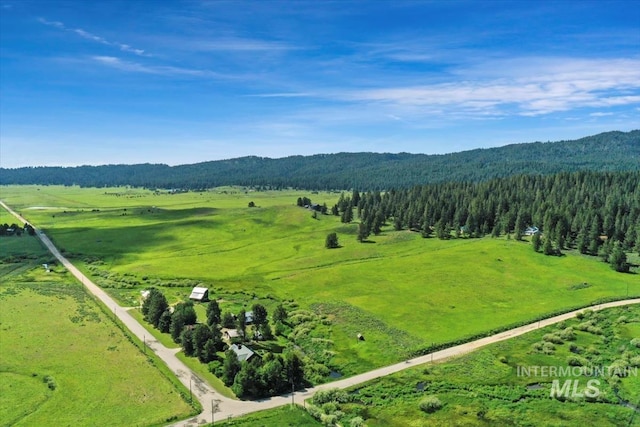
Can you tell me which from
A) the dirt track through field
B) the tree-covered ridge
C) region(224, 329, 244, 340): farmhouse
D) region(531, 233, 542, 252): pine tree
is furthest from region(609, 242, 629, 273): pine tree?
region(224, 329, 244, 340): farmhouse

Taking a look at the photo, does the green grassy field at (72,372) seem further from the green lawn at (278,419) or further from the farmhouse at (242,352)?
the farmhouse at (242,352)

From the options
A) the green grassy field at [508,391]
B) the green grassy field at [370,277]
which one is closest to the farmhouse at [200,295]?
the green grassy field at [370,277]

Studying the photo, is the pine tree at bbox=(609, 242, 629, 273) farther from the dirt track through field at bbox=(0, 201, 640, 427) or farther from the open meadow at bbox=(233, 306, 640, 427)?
the open meadow at bbox=(233, 306, 640, 427)

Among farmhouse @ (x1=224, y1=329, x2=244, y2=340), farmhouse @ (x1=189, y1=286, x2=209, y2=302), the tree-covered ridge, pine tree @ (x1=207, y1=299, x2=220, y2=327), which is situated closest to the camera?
farmhouse @ (x1=224, y1=329, x2=244, y2=340)

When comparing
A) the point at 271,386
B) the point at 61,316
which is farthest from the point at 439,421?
the point at 61,316

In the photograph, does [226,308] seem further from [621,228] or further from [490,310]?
[621,228]

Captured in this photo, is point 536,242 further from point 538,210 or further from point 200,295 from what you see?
point 200,295

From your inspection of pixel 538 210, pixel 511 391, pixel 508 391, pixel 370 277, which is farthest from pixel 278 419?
pixel 538 210
